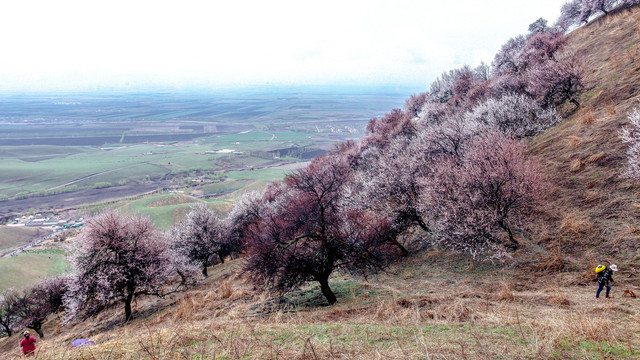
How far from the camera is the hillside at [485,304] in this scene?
619 centimetres

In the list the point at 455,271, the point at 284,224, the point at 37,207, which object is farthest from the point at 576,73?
the point at 37,207

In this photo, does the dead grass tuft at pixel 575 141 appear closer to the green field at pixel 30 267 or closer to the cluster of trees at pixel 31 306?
the cluster of trees at pixel 31 306

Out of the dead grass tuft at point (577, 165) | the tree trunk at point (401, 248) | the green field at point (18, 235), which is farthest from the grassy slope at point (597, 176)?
the green field at point (18, 235)

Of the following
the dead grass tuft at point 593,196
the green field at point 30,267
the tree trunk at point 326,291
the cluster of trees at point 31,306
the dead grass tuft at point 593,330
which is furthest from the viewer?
the green field at point 30,267

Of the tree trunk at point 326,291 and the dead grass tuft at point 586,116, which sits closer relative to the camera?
the tree trunk at point 326,291

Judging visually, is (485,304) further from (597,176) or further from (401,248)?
(597,176)

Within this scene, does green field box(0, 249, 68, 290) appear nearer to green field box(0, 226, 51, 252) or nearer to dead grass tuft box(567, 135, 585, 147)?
green field box(0, 226, 51, 252)

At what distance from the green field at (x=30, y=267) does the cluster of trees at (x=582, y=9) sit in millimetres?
105711

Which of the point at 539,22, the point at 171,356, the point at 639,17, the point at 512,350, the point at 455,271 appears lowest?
the point at 455,271

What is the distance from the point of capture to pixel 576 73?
27.6 metres

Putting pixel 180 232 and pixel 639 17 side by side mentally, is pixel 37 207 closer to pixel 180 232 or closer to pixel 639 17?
pixel 180 232

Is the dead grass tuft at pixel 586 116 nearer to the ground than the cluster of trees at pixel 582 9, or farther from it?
nearer to the ground

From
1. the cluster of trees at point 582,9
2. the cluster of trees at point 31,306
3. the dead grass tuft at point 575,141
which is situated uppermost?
the cluster of trees at point 582,9

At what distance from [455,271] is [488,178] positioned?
5712mm
